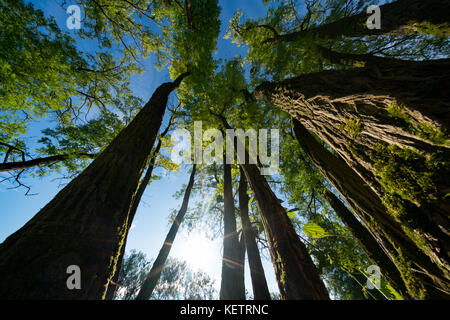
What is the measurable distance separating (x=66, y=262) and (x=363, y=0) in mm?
9091

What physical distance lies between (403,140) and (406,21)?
429 cm

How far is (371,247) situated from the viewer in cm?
453

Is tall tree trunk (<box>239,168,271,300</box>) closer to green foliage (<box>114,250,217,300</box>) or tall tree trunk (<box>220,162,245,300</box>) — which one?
tall tree trunk (<box>220,162,245,300</box>)

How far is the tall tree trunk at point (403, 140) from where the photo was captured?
1.18 m

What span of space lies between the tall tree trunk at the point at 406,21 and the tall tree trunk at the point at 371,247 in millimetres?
5122

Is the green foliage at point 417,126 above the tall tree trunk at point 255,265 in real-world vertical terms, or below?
above

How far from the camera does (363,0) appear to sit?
4754 millimetres

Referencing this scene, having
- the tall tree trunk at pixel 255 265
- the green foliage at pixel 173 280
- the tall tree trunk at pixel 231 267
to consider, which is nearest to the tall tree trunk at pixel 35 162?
the tall tree trunk at pixel 231 267

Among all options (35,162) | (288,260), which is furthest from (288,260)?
(35,162)

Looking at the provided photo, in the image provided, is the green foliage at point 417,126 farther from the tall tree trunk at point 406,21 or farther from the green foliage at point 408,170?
the tall tree trunk at point 406,21

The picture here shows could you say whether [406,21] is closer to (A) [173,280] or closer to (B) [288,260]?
(B) [288,260]

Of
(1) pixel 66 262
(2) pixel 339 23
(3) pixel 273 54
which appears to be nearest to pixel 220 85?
(3) pixel 273 54

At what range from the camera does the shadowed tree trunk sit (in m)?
1.42
